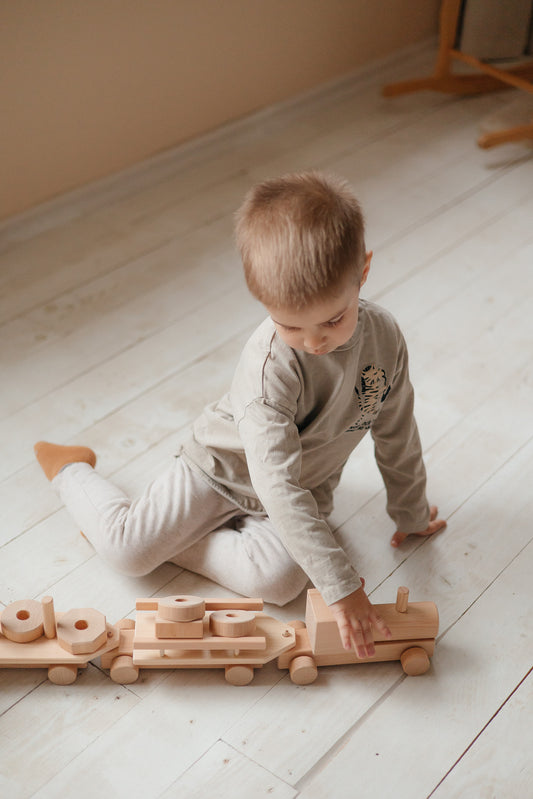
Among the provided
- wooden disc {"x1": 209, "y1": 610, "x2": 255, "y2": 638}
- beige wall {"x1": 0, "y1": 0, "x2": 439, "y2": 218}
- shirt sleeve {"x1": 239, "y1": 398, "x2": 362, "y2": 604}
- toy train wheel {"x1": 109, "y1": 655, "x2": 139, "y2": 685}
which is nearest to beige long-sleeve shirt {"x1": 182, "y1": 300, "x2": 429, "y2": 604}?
shirt sleeve {"x1": 239, "y1": 398, "x2": 362, "y2": 604}

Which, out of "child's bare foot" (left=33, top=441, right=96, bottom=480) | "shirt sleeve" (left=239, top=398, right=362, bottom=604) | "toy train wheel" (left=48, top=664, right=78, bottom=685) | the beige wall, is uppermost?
the beige wall

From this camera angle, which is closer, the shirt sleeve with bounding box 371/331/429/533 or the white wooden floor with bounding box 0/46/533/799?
the white wooden floor with bounding box 0/46/533/799

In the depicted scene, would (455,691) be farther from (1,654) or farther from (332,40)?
(332,40)

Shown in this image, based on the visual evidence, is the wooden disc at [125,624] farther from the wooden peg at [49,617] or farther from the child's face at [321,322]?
the child's face at [321,322]

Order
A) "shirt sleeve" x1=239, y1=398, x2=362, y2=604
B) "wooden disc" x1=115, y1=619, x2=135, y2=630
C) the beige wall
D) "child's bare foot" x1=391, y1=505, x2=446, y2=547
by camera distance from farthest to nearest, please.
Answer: the beige wall, "child's bare foot" x1=391, y1=505, x2=446, y2=547, "wooden disc" x1=115, y1=619, x2=135, y2=630, "shirt sleeve" x1=239, y1=398, x2=362, y2=604

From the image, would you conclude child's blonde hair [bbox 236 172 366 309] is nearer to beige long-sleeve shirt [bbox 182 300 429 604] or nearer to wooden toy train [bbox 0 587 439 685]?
beige long-sleeve shirt [bbox 182 300 429 604]

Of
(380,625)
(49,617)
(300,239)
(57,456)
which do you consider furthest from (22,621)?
(300,239)

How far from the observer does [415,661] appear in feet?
3.22

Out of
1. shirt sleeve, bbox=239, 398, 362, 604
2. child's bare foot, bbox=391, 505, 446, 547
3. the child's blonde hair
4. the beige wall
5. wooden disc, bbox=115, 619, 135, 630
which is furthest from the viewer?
the beige wall

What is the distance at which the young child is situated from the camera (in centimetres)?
81

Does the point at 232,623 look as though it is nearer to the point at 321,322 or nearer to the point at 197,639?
the point at 197,639

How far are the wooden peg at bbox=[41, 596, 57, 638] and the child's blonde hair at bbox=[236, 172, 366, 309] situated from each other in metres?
0.41

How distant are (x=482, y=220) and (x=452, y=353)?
47cm

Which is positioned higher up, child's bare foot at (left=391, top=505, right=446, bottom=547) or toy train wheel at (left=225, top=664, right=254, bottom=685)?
child's bare foot at (left=391, top=505, right=446, bottom=547)
